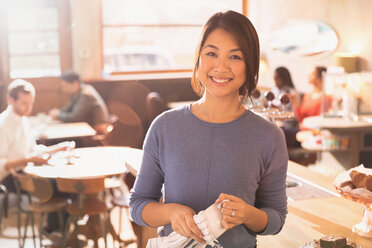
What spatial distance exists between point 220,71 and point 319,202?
107 cm

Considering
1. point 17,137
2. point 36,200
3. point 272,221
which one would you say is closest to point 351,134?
point 36,200

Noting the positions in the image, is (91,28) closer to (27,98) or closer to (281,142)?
→ (27,98)

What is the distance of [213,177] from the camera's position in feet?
3.97

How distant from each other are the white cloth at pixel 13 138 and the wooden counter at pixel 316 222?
274 cm

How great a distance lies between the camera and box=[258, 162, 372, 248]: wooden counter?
1645mm

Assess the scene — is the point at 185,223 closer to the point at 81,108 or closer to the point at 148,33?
the point at 81,108

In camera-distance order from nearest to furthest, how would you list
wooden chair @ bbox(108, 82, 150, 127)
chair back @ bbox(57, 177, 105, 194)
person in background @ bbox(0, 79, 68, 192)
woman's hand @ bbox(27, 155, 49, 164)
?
chair back @ bbox(57, 177, 105, 194), woman's hand @ bbox(27, 155, 49, 164), person in background @ bbox(0, 79, 68, 192), wooden chair @ bbox(108, 82, 150, 127)

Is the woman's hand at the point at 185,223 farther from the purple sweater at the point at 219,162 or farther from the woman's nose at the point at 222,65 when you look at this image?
the woman's nose at the point at 222,65

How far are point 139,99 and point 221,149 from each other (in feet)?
20.7

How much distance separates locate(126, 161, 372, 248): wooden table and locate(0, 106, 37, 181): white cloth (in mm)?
2734

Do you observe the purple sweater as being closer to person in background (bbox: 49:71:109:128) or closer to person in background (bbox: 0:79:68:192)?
person in background (bbox: 0:79:68:192)

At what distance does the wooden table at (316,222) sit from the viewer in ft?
5.40

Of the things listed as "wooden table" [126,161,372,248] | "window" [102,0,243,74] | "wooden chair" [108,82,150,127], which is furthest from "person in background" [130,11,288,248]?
"window" [102,0,243,74]

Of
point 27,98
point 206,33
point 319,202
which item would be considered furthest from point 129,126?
point 206,33
